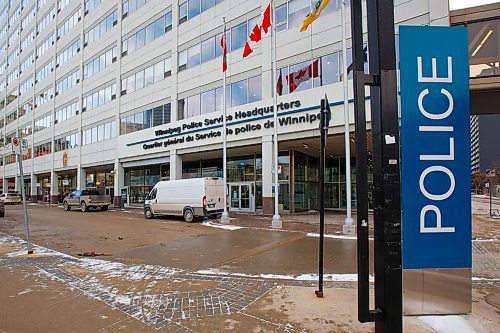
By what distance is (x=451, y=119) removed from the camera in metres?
3.36

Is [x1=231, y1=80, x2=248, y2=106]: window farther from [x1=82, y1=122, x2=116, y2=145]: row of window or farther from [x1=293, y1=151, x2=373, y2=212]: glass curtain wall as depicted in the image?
[x1=82, y1=122, x2=116, y2=145]: row of window

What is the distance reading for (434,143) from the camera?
337 centimetres

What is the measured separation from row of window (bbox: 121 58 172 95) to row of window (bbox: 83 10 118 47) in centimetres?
700

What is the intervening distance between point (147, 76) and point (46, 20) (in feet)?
98.8

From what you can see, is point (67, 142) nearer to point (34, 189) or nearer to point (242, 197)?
point (34, 189)

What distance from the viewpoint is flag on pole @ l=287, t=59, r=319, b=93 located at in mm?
18844

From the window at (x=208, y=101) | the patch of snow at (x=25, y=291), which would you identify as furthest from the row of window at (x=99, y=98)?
the patch of snow at (x=25, y=291)

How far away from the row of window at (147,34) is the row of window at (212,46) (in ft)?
12.2

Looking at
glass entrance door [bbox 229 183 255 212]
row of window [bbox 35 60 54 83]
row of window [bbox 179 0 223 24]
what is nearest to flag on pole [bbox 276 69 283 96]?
glass entrance door [bbox 229 183 255 212]

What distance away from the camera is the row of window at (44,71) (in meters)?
Result: 46.8

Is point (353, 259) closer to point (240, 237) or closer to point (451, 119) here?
point (240, 237)

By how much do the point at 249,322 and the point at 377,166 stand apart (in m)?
2.76

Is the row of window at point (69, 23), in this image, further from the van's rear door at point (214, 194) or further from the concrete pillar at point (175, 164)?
the van's rear door at point (214, 194)

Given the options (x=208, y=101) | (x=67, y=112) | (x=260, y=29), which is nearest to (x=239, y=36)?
(x=208, y=101)
